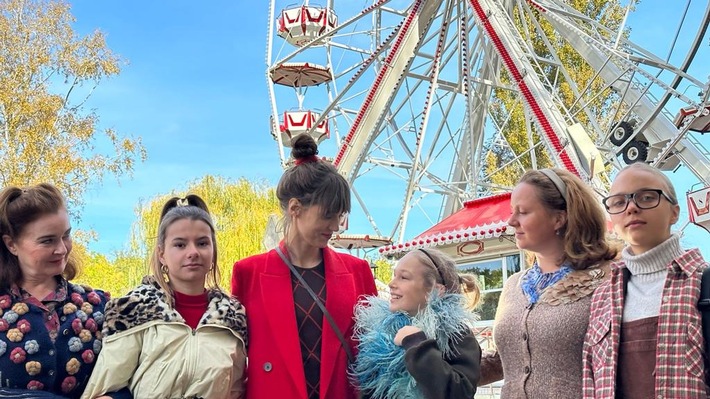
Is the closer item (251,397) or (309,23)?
(251,397)

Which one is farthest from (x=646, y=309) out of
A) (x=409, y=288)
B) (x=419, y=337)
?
(x=409, y=288)

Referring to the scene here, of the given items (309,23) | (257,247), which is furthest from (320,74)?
(257,247)

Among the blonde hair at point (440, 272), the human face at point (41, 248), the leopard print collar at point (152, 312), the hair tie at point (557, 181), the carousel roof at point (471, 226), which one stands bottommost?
the leopard print collar at point (152, 312)

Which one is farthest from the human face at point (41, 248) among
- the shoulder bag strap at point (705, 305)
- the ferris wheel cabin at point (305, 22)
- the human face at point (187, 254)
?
the ferris wheel cabin at point (305, 22)

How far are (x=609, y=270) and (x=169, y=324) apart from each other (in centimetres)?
167

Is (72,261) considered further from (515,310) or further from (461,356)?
(515,310)

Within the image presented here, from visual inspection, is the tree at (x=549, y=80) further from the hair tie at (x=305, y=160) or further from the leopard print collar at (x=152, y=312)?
the leopard print collar at (x=152, y=312)

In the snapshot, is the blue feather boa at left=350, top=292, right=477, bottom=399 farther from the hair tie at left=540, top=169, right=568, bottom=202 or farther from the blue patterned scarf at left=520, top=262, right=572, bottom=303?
the hair tie at left=540, top=169, right=568, bottom=202

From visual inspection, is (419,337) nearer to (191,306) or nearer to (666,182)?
(191,306)

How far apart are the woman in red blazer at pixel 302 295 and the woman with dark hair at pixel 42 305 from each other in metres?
0.55

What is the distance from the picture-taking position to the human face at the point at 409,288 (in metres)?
2.92

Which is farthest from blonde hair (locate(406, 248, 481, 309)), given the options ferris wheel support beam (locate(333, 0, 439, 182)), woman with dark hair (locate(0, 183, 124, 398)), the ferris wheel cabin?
the ferris wheel cabin

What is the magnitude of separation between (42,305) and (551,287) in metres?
1.96

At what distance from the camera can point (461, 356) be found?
275 centimetres
